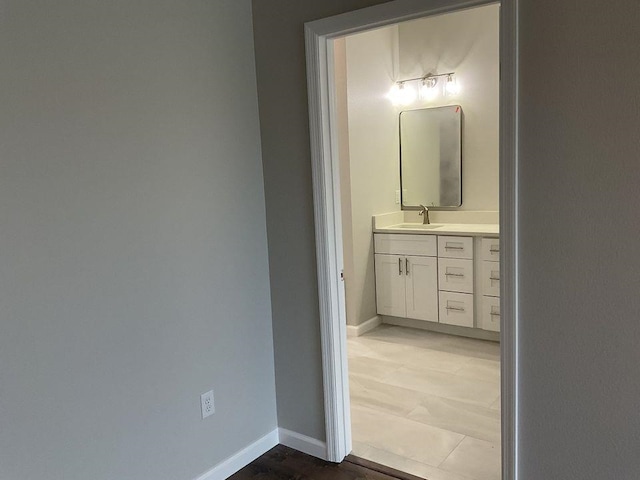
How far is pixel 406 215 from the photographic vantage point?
4.88 meters

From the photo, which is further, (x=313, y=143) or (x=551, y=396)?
(x=313, y=143)

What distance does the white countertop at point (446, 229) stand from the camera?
4047mm

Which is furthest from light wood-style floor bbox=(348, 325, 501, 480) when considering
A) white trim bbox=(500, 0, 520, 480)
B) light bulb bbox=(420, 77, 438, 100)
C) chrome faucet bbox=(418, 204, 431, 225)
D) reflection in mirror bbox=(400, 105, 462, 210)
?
light bulb bbox=(420, 77, 438, 100)

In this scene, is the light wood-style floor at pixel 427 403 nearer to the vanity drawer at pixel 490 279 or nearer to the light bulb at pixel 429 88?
the vanity drawer at pixel 490 279

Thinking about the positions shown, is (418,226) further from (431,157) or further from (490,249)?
(490,249)

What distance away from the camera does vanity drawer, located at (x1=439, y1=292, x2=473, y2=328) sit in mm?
4164

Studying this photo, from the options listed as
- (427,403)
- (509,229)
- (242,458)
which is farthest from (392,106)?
(242,458)

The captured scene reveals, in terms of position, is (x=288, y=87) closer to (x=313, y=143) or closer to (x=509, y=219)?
(x=313, y=143)

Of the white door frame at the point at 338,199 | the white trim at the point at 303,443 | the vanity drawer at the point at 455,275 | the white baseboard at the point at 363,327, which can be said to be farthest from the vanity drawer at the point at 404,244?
the white trim at the point at 303,443

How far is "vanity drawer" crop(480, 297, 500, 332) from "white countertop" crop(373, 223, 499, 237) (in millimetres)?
510

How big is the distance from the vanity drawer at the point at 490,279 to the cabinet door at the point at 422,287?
381mm

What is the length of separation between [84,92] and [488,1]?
57.8 inches

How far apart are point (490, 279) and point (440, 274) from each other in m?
0.40

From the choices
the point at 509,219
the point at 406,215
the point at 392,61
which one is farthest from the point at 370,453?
the point at 392,61
